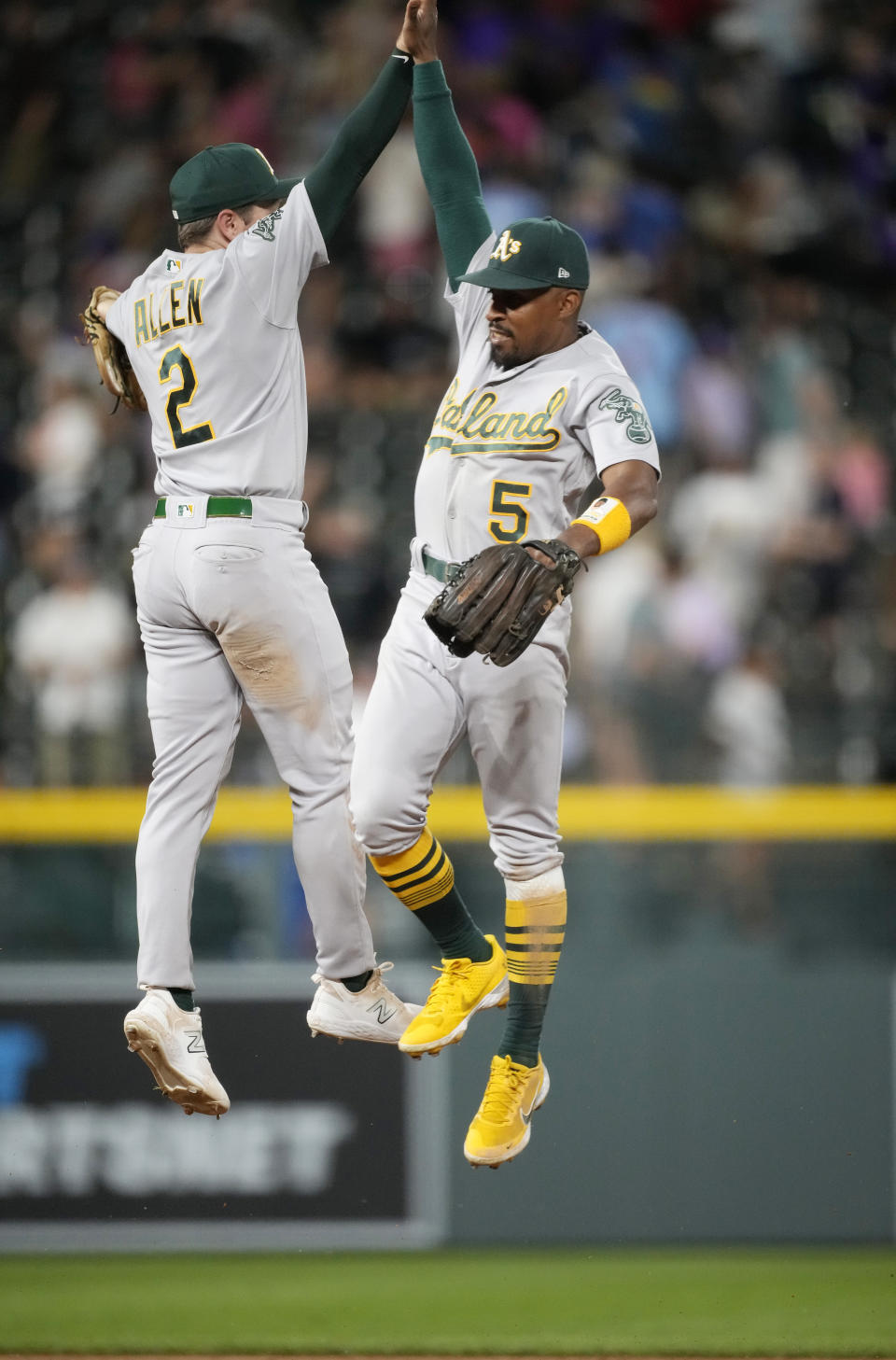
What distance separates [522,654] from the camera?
4629 millimetres

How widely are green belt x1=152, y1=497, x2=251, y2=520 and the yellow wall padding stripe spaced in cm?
352

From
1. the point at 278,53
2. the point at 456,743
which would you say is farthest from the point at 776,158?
the point at 456,743

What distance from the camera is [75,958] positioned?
27.3ft

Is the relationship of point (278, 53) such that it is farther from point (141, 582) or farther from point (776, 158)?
point (141, 582)

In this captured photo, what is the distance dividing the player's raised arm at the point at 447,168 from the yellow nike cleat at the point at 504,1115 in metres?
2.05

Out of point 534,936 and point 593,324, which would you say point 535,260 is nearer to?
point 534,936

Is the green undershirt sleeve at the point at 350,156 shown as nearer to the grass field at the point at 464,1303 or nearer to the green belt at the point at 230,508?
the green belt at the point at 230,508

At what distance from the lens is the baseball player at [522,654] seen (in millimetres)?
4695

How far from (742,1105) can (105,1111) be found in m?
2.85

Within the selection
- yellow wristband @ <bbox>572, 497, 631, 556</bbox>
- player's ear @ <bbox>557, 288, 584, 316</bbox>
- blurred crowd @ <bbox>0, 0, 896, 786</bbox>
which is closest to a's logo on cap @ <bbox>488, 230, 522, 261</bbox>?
player's ear @ <bbox>557, 288, 584, 316</bbox>

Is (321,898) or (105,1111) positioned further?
(105,1111)

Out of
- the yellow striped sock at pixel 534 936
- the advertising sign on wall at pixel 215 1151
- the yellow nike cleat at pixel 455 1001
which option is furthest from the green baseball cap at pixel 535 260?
the advertising sign on wall at pixel 215 1151

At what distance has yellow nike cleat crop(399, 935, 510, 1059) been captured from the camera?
473 cm

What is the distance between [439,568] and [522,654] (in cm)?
34
